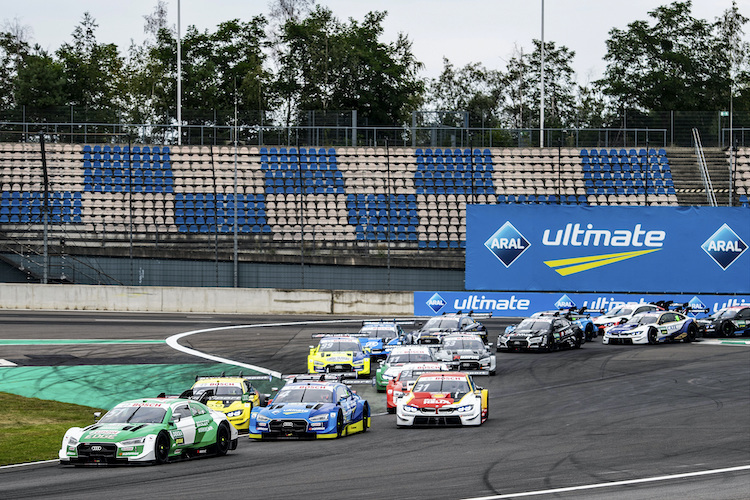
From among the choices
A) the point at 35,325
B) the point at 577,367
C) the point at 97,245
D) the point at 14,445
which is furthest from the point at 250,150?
the point at 14,445

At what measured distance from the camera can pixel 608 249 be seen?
157 ft

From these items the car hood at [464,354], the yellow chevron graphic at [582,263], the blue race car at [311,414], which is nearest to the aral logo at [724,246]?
the yellow chevron graphic at [582,263]

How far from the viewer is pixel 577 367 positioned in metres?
31.7

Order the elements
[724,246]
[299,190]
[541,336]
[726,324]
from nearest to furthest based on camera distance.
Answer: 1. [541,336]
2. [726,324]
3. [724,246]
4. [299,190]

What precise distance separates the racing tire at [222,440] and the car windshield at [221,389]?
4272mm

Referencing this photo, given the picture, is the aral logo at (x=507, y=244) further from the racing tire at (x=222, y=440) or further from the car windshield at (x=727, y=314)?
the racing tire at (x=222, y=440)

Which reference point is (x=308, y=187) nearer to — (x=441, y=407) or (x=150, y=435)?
(x=441, y=407)

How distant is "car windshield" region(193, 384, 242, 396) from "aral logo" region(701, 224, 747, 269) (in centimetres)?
3073

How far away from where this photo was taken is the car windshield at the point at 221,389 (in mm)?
23328

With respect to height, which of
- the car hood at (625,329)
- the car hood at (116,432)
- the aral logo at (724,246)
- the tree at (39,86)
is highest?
the tree at (39,86)

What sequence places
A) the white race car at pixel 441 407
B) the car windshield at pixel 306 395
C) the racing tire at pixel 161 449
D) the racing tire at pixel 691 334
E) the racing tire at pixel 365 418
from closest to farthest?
the racing tire at pixel 161 449, the car windshield at pixel 306 395, the racing tire at pixel 365 418, the white race car at pixel 441 407, the racing tire at pixel 691 334

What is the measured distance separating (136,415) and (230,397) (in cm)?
542

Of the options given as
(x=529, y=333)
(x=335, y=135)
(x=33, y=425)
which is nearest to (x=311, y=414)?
(x=33, y=425)

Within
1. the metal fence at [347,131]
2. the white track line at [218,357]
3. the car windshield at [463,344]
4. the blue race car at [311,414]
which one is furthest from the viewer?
the metal fence at [347,131]
